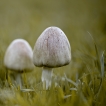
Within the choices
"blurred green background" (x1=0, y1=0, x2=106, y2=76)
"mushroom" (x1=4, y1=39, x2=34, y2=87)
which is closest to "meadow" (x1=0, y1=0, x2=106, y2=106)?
"blurred green background" (x1=0, y1=0, x2=106, y2=76)

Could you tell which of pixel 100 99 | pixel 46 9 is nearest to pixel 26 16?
pixel 46 9

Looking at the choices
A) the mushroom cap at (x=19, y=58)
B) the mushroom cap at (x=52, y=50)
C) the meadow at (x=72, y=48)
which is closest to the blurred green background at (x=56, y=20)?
the meadow at (x=72, y=48)

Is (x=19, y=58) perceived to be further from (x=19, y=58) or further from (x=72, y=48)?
(x=72, y=48)

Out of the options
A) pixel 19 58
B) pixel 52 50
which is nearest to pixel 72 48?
pixel 19 58

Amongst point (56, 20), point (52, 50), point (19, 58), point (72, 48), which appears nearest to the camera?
point (52, 50)

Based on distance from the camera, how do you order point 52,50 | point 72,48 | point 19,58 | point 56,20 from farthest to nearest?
1. point 56,20
2. point 72,48
3. point 19,58
4. point 52,50
